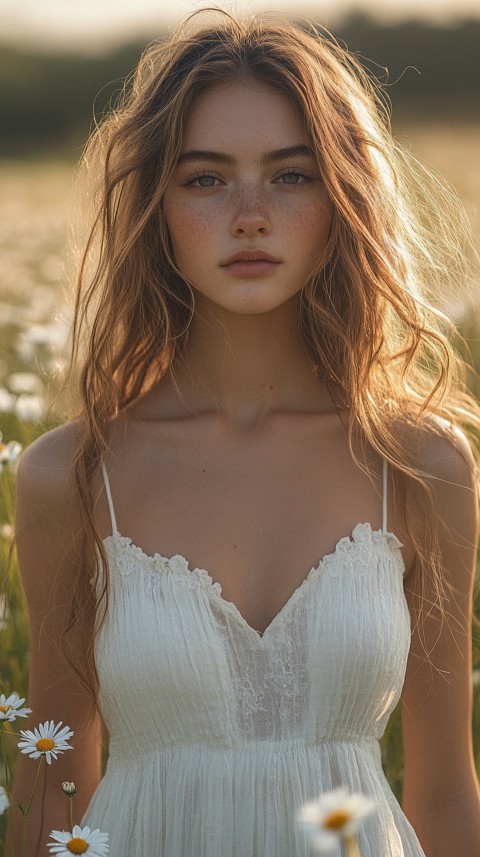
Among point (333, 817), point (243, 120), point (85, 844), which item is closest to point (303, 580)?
point (85, 844)

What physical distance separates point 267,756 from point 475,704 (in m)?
0.87

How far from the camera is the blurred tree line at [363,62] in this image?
16891 mm

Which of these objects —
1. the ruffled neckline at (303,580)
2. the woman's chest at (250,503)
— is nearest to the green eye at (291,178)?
the woman's chest at (250,503)

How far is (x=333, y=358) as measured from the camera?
2.14 metres

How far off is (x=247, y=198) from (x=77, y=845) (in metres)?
0.95

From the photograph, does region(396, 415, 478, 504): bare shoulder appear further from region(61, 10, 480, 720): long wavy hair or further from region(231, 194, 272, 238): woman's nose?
region(231, 194, 272, 238): woman's nose

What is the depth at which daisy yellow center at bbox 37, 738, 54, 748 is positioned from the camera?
5.58ft

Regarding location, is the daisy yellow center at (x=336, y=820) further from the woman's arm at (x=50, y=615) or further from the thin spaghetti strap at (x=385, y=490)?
the woman's arm at (x=50, y=615)

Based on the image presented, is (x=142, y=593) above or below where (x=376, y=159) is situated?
below

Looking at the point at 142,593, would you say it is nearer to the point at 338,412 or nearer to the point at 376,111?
the point at 338,412

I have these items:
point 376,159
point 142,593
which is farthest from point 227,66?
point 142,593

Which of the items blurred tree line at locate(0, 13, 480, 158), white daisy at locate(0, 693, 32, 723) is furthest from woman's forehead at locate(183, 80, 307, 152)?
blurred tree line at locate(0, 13, 480, 158)

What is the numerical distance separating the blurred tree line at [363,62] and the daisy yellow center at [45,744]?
15.3 metres

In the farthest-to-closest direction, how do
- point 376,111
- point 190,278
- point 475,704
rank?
point 475,704 < point 376,111 < point 190,278
